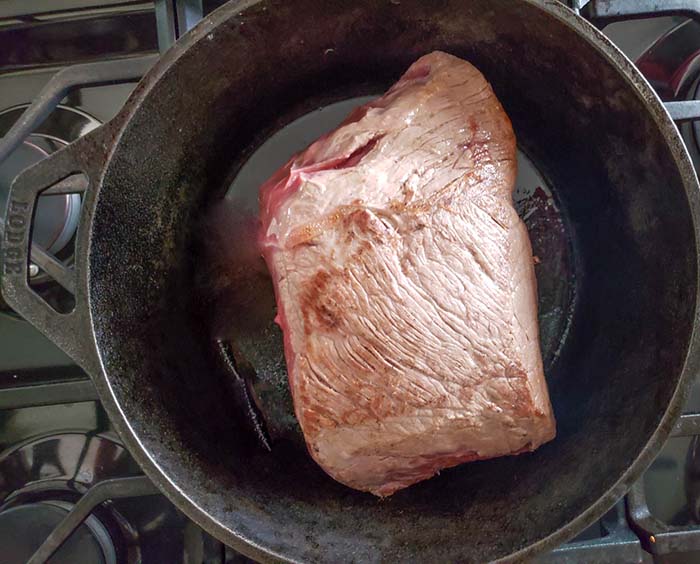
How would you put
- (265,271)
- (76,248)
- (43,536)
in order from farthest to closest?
(265,271), (43,536), (76,248)

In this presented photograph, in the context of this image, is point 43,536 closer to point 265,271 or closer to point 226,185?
point 265,271

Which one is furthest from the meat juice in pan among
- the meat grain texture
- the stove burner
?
the stove burner

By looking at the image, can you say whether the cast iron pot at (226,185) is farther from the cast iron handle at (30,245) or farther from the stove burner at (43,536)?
the stove burner at (43,536)

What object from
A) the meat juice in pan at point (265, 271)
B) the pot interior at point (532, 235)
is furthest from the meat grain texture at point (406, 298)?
the meat juice in pan at point (265, 271)

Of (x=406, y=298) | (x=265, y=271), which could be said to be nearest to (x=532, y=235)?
(x=406, y=298)

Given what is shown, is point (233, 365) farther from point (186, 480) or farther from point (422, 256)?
point (422, 256)

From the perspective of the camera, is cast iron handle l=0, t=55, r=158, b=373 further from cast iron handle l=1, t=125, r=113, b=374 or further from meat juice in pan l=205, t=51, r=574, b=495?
meat juice in pan l=205, t=51, r=574, b=495

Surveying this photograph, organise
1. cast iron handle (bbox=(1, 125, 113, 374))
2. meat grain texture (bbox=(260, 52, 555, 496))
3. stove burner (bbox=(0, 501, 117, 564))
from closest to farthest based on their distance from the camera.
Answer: cast iron handle (bbox=(1, 125, 113, 374))
meat grain texture (bbox=(260, 52, 555, 496))
stove burner (bbox=(0, 501, 117, 564))
